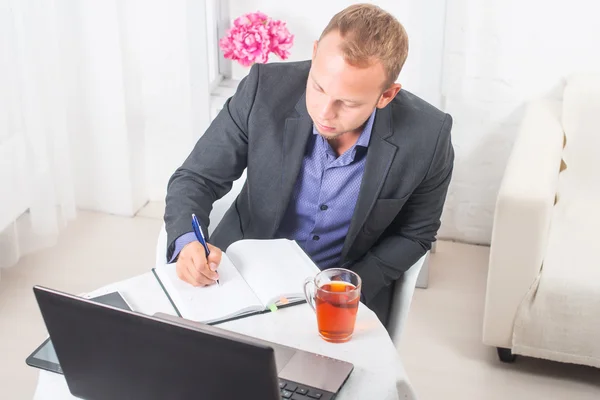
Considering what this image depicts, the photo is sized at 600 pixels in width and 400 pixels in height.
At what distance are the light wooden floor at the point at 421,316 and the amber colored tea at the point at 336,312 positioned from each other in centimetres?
103

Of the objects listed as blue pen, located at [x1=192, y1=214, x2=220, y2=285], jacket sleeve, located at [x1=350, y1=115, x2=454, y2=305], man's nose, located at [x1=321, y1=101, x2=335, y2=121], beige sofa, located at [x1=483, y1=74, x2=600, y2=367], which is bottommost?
beige sofa, located at [x1=483, y1=74, x2=600, y2=367]

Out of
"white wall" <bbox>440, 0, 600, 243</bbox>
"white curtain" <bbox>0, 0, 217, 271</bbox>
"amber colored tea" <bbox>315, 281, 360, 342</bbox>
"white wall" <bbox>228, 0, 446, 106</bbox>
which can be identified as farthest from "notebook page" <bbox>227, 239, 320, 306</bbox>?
"white wall" <bbox>440, 0, 600, 243</bbox>

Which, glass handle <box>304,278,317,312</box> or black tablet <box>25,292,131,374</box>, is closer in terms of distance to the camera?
black tablet <box>25,292,131,374</box>

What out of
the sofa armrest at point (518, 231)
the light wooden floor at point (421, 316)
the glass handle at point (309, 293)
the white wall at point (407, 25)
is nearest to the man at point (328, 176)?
the glass handle at point (309, 293)

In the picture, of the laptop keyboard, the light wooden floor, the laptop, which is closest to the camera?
the laptop

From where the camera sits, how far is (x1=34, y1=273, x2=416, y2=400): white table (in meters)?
1.13

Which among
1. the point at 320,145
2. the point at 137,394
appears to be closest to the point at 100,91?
the point at 320,145

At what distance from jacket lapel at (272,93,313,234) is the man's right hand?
0.98 ft

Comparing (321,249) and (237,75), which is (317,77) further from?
(237,75)

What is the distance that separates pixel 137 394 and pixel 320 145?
Answer: 0.74 metres

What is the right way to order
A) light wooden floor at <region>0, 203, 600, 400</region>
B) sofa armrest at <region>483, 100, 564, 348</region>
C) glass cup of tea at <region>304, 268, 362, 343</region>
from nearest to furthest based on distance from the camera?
glass cup of tea at <region>304, 268, 362, 343</region>
sofa armrest at <region>483, 100, 564, 348</region>
light wooden floor at <region>0, 203, 600, 400</region>

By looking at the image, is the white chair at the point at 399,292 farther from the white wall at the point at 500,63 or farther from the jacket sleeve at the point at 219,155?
the white wall at the point at 500,63

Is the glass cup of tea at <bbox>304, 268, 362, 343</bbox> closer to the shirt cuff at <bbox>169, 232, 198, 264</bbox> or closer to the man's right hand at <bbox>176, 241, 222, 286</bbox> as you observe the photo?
the man's right hand at <bbox>176, 241, 222, 286</bbox>

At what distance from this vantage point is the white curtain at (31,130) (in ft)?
7.97
